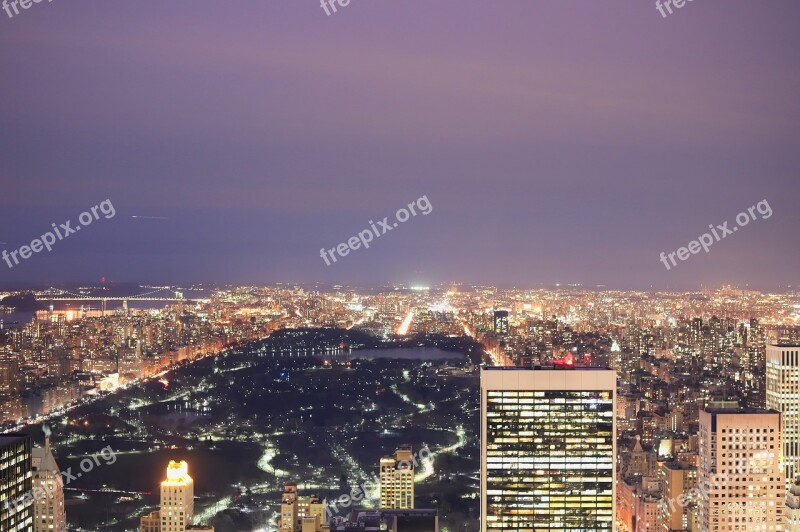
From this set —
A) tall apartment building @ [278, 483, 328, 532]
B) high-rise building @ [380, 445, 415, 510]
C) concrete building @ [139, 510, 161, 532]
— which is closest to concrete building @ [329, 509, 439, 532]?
tall apartment building @ [278, 483, 328, 532]

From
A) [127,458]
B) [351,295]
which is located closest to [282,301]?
[351,295]

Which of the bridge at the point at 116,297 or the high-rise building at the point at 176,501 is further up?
the bridge at the point at 116,297

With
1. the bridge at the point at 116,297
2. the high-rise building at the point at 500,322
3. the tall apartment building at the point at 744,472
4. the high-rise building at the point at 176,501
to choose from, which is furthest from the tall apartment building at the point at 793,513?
the high-rise building at the point at 500,322

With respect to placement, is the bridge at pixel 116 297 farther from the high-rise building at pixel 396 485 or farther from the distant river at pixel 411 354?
the high-rise building at pixel 396 485

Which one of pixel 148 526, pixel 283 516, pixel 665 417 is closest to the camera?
pixel 148 526

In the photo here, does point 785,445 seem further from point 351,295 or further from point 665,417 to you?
point 351,295

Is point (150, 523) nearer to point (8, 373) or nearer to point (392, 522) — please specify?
point (392, 522)

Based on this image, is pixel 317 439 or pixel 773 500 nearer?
pixel 773 500
